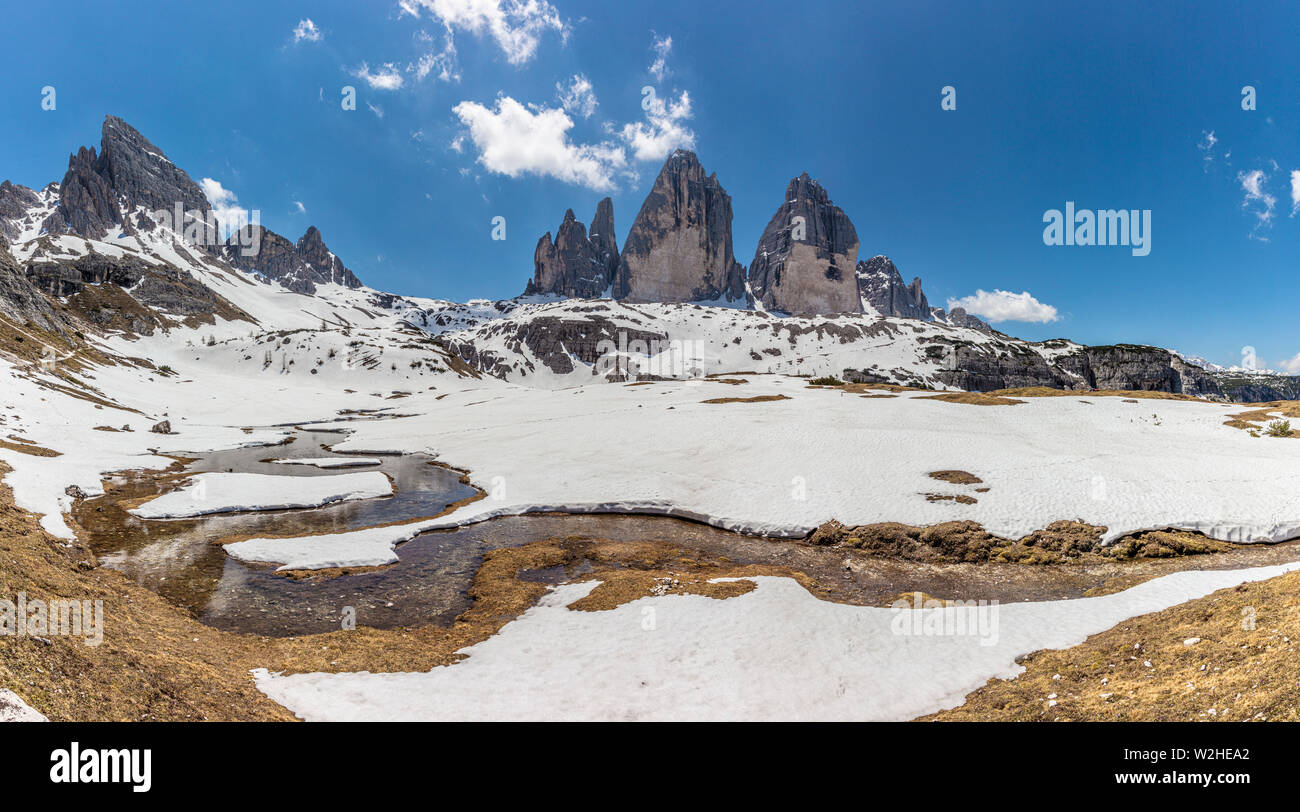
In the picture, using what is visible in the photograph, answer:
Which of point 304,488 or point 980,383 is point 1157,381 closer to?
point 980,383

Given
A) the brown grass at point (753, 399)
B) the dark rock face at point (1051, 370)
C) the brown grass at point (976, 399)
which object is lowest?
the brown grass at point (976, 399)

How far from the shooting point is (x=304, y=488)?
3009cm

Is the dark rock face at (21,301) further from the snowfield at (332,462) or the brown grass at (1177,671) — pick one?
the brown grass at (1177,671)

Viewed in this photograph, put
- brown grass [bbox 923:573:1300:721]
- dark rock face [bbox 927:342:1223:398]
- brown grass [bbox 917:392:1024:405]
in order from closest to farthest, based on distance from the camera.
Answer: brown grass [bbox 923:573:1300:721] < brown grass [bbox 917:392:1024:405] < dark rock face [bbox 927:342:1223:398]

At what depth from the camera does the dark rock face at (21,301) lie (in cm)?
7700

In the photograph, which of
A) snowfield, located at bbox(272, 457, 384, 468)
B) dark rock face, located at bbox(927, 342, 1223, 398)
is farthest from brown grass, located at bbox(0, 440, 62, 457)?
dark rock face, located at bbox(927, 342, 1223, 398)

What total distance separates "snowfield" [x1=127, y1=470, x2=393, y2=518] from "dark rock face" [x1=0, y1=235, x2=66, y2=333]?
83.5 metres

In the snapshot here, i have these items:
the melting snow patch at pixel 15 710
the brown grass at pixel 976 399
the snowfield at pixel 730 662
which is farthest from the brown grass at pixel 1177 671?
the brown grass at pixel 976 399

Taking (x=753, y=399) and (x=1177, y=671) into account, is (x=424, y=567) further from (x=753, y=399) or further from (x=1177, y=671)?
(x=753, y=399)

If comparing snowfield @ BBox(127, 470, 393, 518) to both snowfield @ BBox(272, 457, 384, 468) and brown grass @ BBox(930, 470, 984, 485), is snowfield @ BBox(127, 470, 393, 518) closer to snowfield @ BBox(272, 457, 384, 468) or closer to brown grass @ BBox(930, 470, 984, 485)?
snowfield @ BBox(272, 457, 384, 468)

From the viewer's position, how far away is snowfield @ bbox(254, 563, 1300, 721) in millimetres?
10047

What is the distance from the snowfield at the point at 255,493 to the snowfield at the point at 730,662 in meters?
20.1
